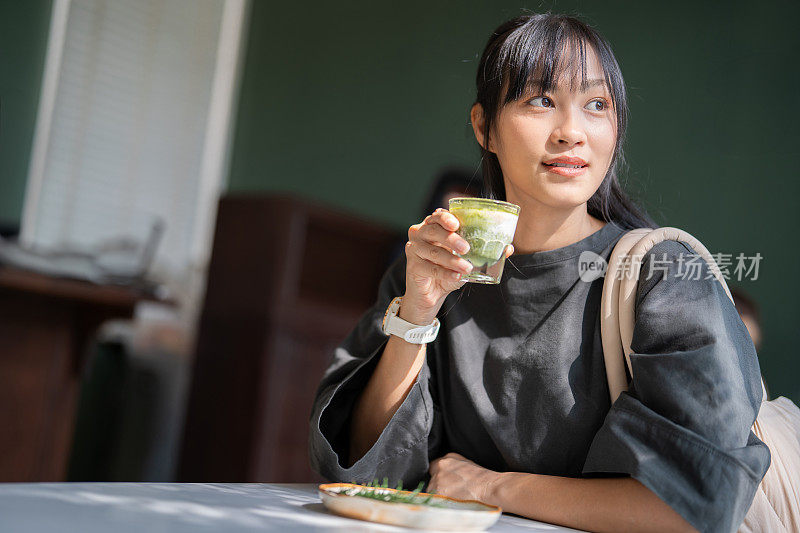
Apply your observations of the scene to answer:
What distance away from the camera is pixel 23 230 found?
13.1 feet

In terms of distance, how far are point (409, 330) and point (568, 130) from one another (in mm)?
409

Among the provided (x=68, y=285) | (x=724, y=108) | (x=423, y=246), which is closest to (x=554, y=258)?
(x=423, y=246)

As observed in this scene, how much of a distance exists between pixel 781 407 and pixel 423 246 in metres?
0.63

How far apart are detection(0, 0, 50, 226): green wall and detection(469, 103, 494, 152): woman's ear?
2.99 m

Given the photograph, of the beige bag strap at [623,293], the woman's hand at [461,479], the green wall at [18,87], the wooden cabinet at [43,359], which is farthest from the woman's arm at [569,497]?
the green wall at [18,87]

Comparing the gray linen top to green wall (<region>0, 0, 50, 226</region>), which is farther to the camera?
green wall (<region>0, 0, 50, 226</region>)

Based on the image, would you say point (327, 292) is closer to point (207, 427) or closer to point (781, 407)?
point (207, 427)

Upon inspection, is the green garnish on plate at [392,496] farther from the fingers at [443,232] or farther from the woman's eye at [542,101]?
the woman's eye at [542,101]

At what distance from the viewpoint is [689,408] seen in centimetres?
107

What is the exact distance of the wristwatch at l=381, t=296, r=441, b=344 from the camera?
51.8 inches

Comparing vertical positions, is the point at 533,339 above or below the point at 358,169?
below

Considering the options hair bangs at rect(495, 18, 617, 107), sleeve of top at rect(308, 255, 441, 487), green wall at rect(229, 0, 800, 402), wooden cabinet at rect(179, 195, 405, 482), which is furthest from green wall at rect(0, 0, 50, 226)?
hair bangs at rect(495, 18, 617, 107)

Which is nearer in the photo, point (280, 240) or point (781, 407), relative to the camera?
point (781, 407)

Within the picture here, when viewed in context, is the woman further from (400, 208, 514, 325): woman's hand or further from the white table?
the white table
